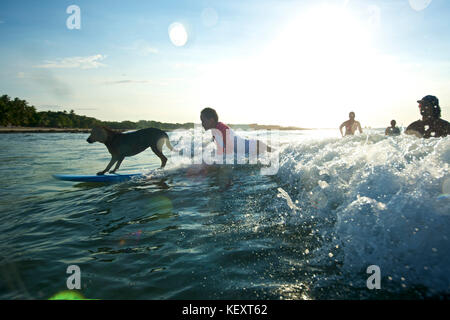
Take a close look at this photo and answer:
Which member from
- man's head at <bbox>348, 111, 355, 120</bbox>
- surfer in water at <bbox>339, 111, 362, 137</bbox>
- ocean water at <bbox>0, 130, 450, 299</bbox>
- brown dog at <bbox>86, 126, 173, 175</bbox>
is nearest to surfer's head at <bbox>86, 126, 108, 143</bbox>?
brown dog at <bbox>86, 126, 173, 175</bbox>

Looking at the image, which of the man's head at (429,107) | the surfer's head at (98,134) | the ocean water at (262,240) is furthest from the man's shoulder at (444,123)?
the surfer's head at (98,134)

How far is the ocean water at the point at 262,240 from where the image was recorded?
2287 mm

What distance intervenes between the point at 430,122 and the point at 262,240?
625cm

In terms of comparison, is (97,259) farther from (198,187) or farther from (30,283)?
(198,187)

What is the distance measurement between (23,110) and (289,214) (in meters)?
111

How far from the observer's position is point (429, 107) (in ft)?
20.9

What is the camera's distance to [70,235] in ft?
12.5

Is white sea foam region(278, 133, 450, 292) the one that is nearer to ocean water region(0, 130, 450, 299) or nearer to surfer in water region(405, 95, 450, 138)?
ocean water region(0, 130, 450, 299)

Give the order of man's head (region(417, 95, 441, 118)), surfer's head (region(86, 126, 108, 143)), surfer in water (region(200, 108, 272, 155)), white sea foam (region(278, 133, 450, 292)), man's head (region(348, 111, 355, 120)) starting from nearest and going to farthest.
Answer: white sea foam (region(278, 133, 450, 292))
man's head (region(417, 95, 441, 118))
surfer in water (region(200, 108, 272, 155))
surfer's head (region(86, 126, 108, 143))
man's head (region(348, 111, 355, 120))

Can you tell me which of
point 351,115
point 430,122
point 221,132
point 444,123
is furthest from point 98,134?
point 351,115

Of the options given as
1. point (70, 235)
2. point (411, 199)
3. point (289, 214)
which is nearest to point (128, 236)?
point (70, 235)

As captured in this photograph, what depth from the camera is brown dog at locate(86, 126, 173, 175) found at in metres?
8.03

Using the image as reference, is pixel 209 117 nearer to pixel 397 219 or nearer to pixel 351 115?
pixel 397 219

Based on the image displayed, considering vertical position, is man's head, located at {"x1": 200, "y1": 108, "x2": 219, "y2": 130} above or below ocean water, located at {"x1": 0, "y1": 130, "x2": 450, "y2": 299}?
above
